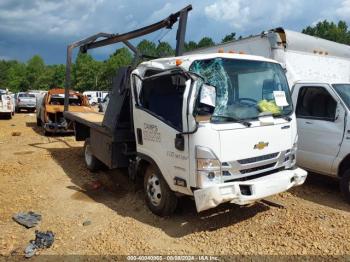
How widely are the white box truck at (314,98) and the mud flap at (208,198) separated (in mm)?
1966

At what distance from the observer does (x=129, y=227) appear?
5438 mm

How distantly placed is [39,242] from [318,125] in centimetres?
488

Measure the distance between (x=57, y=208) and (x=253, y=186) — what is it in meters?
3.39

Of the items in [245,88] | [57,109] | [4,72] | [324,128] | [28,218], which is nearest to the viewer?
[245,88]

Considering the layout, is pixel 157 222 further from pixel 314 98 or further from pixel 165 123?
pixel 314 98

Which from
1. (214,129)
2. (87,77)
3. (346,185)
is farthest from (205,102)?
(87,77)

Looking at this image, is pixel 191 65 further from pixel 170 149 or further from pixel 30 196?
pixel 30 196

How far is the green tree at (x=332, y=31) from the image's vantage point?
66.4m

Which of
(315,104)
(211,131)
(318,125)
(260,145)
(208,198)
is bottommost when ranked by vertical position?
(208,198)

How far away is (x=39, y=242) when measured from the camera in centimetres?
500

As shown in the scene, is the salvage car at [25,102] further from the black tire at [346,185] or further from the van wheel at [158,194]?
the black tire at [346,185]

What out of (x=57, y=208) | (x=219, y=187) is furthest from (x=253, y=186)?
(x=57, y=208)

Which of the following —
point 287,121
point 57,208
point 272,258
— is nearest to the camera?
point 272,258

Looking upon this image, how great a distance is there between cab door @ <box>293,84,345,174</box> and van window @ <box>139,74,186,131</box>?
113 inches
